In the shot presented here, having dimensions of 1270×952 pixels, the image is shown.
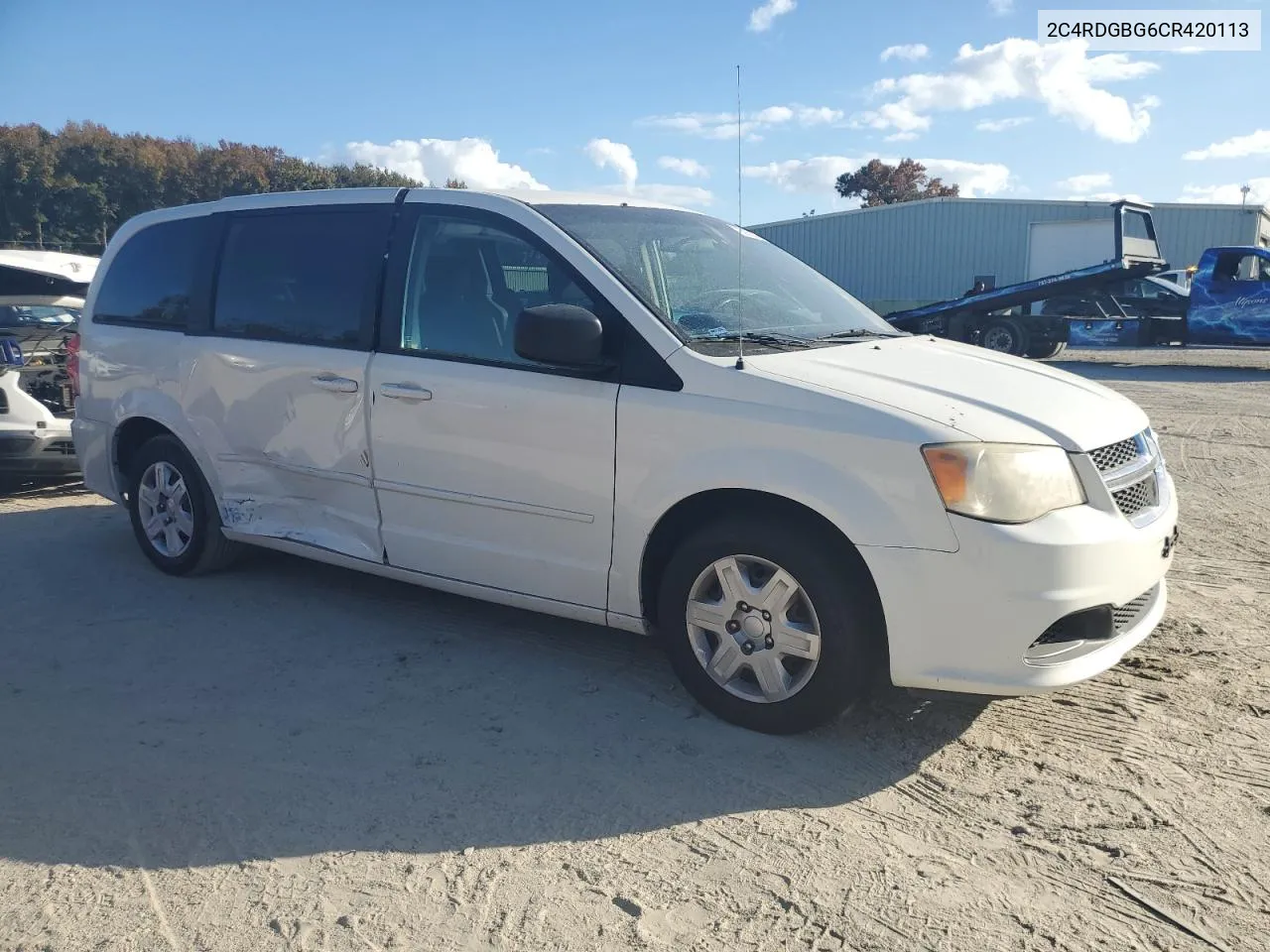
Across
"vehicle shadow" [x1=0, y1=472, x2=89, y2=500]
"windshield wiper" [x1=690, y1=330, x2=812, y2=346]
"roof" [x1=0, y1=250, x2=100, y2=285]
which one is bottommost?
"vehicle shadow" [x1=0, y1=472, x2=89, y2=500]

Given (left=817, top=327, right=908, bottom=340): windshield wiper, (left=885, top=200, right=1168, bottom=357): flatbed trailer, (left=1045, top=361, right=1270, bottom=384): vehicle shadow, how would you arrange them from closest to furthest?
(left=817, top=327, right=908, bottom=340): windshield wiper
(left=1045, top=361, right=1270, bottom=384): vehicle shadow
(left=885, top=200, right=1168, bottom=357): flatbed trailer

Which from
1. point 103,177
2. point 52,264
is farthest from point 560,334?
point 103,177

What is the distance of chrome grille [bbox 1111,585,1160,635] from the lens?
3457 millimetres

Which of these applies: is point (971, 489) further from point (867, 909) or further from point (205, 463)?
point (205, 463)

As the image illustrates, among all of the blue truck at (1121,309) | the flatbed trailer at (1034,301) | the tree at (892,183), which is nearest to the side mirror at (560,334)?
the blue truck at (1121,309)

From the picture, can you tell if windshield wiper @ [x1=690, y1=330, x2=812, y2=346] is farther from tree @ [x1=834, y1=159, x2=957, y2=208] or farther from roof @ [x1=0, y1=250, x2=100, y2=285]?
tree @ [x1=834, y1=159, x2=957, y2=208]

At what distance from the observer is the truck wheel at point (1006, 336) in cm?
2048

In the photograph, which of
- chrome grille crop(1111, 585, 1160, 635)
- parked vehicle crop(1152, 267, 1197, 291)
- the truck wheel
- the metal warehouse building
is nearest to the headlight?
chrome grille crop(1111, 585, 1160, 635)

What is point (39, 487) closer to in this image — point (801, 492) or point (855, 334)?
point (855, 334)

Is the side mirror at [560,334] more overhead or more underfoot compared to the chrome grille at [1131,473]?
more overhead

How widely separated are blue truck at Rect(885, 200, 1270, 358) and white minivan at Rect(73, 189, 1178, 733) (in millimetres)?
14929

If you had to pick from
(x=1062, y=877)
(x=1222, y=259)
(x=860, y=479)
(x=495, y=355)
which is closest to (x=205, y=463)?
(x=495, y=355)

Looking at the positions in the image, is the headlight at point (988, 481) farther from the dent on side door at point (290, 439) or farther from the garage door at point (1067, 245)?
the garage door at point (1067, 245)

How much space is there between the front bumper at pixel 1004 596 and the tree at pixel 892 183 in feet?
228
